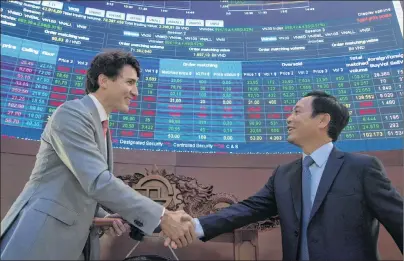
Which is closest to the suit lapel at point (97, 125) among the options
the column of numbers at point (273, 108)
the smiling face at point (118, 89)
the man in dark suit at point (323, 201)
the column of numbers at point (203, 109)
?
the smiling face at point (118, 89)

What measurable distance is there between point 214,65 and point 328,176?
159cm

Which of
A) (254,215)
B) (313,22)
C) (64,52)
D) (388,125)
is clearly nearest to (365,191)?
(254,215)

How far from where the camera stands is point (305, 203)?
4.85ft

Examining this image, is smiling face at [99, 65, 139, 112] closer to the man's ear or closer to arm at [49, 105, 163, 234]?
arm at [49, 105, 163, 234]

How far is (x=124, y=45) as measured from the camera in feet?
9.19

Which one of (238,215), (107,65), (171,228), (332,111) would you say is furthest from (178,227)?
(332,111)

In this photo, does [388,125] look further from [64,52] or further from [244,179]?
[64,52]

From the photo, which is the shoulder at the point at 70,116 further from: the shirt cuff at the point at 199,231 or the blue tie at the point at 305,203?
the blue tie at the point at 305,203

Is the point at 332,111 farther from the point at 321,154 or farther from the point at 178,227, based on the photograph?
the point at 178,227

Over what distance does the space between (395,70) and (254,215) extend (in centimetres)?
179

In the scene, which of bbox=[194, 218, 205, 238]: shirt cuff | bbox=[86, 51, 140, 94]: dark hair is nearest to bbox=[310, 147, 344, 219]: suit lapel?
bbox=[194, 218, 205, 238]: shirt cuff

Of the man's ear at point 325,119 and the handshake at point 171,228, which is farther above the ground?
the man's ear at point 325,119

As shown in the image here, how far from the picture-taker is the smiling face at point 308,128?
1613 mm

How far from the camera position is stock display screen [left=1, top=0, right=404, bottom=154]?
251 cm
